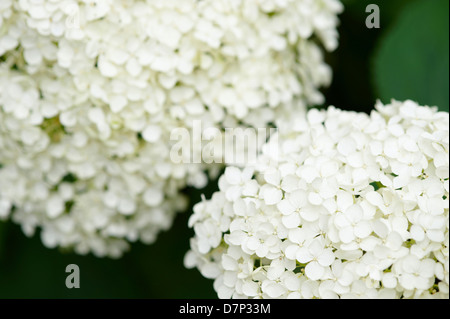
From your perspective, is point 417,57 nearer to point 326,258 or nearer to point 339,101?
point 339,101

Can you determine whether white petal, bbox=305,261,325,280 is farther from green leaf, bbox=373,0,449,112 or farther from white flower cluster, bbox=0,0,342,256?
green leaf, bbox=373,0,449,112

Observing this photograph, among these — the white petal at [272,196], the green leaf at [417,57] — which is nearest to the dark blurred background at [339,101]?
the green leaf at [417,57]

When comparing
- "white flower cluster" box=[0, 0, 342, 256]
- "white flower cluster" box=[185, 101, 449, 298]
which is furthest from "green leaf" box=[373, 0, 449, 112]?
"white flower cluster" box=[185, 101, 449, 298]

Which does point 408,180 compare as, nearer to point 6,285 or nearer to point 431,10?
point 431,10

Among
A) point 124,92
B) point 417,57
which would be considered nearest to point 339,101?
point 417,57

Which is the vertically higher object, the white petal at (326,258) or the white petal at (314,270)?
the white petal at (326,258)

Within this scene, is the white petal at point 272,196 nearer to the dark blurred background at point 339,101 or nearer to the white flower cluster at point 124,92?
the white flower cluster at point 124,92
